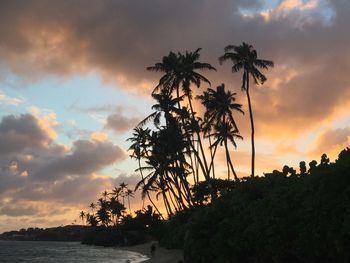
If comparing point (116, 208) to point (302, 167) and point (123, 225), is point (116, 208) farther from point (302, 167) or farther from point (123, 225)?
point (302, 167)

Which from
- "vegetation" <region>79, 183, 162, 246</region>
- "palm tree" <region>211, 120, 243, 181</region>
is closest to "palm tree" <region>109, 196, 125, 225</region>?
"vegetation" <region>79, 183, 162, 246</region>

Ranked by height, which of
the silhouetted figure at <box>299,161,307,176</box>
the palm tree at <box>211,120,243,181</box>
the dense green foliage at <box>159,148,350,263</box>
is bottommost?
the dense green foliage at <box>159,148,350,263</box>

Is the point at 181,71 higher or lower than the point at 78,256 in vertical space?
higher

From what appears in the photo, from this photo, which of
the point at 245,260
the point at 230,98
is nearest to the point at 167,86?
the point at 230,98

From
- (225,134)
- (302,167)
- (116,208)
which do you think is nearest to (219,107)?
(225,134)

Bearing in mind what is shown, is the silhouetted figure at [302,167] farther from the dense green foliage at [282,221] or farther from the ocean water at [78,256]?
the ocean water at [78,256]

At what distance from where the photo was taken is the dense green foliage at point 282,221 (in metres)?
16.5

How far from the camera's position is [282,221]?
776 inches

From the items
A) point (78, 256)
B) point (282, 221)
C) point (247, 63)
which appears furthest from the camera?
point (78, 256)

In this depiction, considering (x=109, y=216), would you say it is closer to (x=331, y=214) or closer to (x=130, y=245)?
(x=130, y=245)

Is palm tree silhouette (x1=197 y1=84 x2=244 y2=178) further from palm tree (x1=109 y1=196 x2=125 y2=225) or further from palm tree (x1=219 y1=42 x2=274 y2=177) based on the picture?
palm tree (x1=109 y1=196 x2=125 y2=225)

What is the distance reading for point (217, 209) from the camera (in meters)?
27.2

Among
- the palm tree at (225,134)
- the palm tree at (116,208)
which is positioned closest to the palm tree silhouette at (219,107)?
the palm tree at (225,134)

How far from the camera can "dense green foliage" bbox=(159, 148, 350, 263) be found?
54.0 feet
